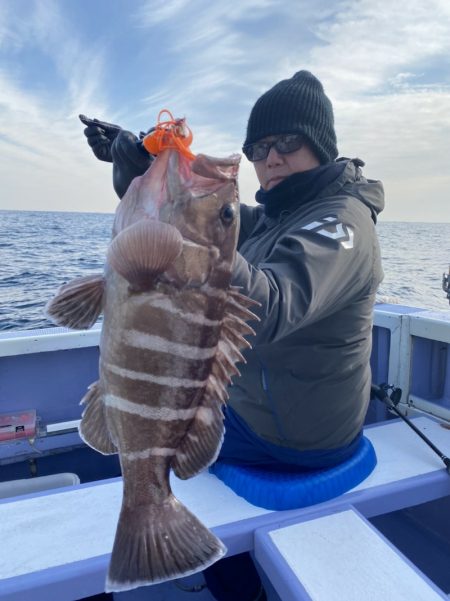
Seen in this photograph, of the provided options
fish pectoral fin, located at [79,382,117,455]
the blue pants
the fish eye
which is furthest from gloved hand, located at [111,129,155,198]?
the blue pants

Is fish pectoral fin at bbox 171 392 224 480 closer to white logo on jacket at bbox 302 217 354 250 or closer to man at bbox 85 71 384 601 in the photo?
man at bbox 85 71 384 601

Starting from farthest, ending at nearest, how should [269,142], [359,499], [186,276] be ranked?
[269,142] < [359,499] < [186,276]

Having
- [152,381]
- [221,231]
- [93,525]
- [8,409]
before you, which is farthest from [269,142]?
[8,409]

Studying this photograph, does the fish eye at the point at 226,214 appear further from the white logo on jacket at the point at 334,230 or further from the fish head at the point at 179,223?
the white logo on jacket at the point at 334,230

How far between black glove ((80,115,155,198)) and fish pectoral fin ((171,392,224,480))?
998mm

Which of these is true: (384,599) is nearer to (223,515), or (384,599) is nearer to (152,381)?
(223,515)

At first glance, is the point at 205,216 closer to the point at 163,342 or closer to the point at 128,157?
the point at 163,342

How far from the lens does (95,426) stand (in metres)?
1.61

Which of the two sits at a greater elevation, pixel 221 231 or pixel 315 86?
pixel 315 86

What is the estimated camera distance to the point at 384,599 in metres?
1.89

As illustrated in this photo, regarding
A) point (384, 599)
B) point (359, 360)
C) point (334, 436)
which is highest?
point (359, 360)

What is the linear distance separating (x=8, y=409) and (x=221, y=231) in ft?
10.7

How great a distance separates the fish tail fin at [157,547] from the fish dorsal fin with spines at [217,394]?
159mm

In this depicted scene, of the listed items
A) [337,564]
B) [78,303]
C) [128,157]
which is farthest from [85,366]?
[78,303]
